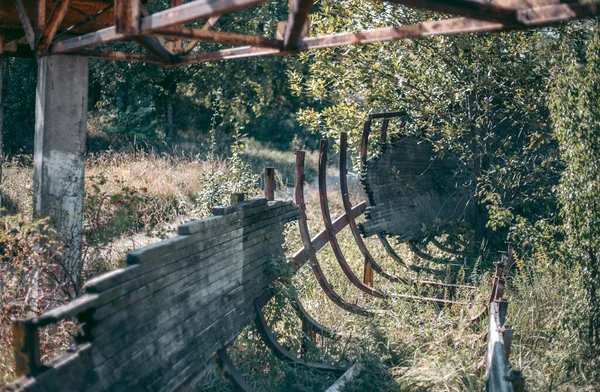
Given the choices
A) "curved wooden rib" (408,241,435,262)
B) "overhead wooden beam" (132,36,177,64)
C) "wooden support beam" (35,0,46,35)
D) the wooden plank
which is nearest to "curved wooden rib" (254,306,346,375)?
the wooden plank

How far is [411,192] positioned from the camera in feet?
27.3

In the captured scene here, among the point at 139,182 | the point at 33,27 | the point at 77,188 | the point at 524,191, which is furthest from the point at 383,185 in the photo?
the point at 139,182

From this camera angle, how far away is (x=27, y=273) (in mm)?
4285

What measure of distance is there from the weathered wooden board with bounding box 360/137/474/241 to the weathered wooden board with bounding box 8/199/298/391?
2918 millimetres

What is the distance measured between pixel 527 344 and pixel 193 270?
3.26 meters

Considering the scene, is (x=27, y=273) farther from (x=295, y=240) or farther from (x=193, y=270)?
(x=295, y=240)

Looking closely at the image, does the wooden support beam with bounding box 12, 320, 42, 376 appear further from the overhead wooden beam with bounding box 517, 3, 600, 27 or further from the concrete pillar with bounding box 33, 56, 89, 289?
the concrete pillar with bounding box 33, 56, 89, 289

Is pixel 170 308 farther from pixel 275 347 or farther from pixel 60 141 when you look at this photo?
pixel 60 141

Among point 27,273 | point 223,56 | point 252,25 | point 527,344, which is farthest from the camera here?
point 252,25

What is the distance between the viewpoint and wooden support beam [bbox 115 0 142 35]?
3.96 m

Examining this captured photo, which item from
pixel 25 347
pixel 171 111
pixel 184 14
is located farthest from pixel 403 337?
pixel 171 111

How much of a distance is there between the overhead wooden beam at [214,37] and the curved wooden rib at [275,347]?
6.34 ft

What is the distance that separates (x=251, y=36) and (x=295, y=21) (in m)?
0.57

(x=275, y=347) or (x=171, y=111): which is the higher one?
(x=171, y=111)
